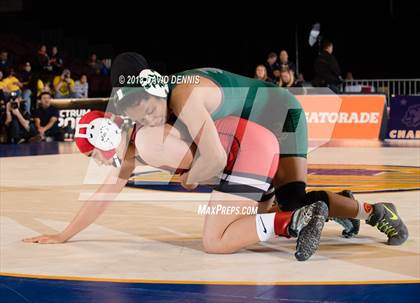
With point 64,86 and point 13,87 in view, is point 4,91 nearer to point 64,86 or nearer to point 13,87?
point 13,87

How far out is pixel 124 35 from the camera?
27.0 meters

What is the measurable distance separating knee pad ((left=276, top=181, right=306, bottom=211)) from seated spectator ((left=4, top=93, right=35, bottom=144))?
11681 mm

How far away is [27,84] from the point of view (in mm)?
18984

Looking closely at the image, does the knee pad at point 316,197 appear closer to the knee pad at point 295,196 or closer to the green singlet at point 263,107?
the knee pad at point 295,196

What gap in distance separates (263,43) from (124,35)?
4315 millimetres

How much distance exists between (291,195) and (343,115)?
1143 cm

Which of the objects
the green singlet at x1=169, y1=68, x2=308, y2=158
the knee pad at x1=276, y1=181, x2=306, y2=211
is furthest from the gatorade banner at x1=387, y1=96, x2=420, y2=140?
the knee pad at x1=276, y1=181, x2=306, y2=211

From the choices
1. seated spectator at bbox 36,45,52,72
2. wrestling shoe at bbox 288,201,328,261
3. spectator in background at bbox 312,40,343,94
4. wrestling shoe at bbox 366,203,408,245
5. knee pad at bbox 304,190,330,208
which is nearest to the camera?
wrestling shoe at bbox 288,201,328,261

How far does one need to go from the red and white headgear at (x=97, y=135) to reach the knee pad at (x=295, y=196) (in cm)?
98

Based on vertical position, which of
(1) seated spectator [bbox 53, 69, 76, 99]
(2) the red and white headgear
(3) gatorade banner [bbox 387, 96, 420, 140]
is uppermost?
(2) the red and white headgear

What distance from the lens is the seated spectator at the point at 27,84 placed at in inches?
677

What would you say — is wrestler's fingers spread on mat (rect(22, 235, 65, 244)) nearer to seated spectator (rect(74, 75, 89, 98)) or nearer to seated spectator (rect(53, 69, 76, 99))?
seated spectator (rect(53, 69, 76, 99))

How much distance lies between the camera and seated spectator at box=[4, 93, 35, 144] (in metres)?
16.0

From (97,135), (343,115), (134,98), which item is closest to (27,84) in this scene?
(343,115)
